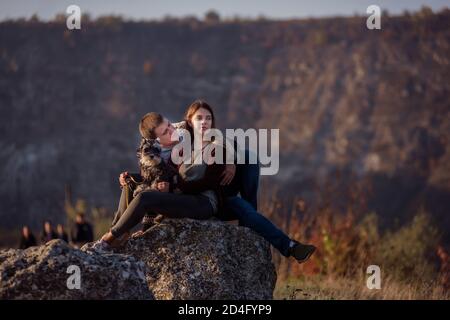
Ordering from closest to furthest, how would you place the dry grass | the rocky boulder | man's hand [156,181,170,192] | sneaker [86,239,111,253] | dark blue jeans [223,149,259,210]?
the rocky boulder
sneaker [86,239,111,253]
man's hand [156,181,170,192]
dark blue jeans [223,149,259,210]
the dry grass

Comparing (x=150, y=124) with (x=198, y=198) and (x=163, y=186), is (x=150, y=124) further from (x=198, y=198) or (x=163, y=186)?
(x=198, y=198)

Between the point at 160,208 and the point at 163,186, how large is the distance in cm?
17

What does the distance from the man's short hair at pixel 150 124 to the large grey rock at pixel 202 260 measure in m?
0.75

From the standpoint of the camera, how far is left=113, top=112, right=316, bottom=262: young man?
20.5 feet

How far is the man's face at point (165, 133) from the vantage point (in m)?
6.36

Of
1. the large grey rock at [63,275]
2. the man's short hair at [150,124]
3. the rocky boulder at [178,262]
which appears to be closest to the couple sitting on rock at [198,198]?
the man's short hair at [150,124]

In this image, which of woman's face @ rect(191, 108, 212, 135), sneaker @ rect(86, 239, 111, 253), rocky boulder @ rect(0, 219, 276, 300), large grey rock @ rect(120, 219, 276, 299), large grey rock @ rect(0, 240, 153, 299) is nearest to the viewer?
large grey rock @ rect(0, 240, 153, 299)

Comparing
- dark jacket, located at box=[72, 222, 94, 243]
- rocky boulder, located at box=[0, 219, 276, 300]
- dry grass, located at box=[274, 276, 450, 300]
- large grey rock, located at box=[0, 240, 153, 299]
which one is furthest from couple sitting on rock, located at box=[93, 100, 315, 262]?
dark jacket, located at box=[72, 222, 94, 243]

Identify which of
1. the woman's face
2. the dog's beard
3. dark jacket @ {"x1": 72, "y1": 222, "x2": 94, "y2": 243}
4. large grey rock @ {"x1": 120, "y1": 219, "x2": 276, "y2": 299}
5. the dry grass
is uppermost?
the woman's face

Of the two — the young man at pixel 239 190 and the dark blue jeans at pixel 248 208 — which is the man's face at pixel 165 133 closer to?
the young man at pixel 239 190

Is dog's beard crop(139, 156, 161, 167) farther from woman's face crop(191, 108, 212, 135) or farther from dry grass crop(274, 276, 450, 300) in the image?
dry grass crop(274, 276, 450, 300)
